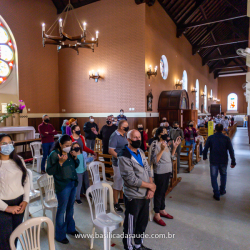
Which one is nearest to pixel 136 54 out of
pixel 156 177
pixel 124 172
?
pixel 156 177

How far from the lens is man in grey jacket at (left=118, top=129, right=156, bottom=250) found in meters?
2.26

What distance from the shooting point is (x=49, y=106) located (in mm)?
10680

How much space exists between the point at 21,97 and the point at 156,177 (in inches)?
329

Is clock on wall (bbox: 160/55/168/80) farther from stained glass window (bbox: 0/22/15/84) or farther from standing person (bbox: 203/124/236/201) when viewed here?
standing person (bbox: 203/124/236/201)

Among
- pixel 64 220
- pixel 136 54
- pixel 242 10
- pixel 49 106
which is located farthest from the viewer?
pixel 242 10

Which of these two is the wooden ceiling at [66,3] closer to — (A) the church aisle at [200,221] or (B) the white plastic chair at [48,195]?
(B) the white plastic chair at [48,195]

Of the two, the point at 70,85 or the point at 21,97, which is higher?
the point at 70,85

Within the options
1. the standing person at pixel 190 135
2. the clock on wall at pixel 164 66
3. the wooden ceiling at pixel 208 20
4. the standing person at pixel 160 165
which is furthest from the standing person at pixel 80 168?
the wooden ceiling at pixel 208 20

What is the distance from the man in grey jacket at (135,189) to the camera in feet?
7.42

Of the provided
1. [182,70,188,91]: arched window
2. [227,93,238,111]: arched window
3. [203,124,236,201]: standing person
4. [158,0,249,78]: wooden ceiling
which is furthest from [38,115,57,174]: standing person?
[227,93,238,111]: arched window

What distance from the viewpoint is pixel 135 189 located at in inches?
89.7

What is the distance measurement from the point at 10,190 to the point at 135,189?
51.2 inches

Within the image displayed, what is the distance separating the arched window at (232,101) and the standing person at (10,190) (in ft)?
Result: 94.2

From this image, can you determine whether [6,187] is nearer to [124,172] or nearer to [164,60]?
[124,172]
